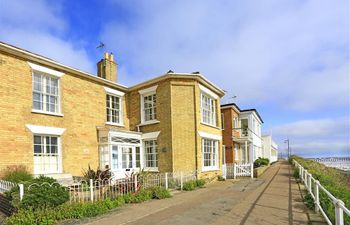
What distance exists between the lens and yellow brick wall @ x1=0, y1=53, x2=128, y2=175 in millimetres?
13133

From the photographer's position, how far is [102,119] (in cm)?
1845

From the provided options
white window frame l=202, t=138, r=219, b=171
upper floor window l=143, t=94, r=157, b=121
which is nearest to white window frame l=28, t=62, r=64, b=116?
upper floor window l=143, t=94, r=157, b=121

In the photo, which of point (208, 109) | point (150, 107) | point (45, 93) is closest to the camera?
point (45, 93)

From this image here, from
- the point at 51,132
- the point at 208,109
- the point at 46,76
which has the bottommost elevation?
the point at 51,132

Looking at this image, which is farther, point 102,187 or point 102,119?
point 102,119

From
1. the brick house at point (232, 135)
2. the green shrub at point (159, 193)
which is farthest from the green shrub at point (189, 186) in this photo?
the brick house at point (232, 135)

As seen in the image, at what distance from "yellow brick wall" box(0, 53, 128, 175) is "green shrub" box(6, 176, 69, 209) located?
13.3ft

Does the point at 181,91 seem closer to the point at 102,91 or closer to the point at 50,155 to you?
the point at 102,91

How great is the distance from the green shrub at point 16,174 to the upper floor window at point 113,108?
22.6ft

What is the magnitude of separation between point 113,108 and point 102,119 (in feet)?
5.37

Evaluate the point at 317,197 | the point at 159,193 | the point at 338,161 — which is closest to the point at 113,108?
the point at 159,193

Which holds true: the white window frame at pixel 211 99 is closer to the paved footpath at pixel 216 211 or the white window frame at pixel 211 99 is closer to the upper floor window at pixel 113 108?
the upper floor window at pixel 113 108

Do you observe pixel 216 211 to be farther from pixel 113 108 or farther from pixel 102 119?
pixel 113 108

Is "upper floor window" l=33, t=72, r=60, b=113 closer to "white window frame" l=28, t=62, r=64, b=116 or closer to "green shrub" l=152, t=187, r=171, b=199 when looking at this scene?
"white window frame" l=28, t=62, r=64, b=116
